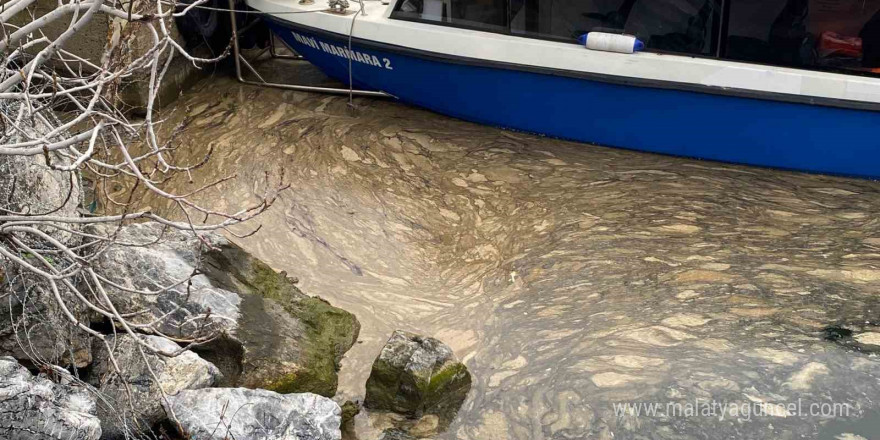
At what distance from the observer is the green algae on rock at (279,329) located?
4.09 metres

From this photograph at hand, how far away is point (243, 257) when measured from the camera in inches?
196

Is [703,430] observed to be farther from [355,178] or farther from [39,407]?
[355,178]

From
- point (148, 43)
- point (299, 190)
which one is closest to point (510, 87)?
point (299, 190)

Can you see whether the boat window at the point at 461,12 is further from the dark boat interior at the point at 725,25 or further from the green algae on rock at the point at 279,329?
the green algae on rock at the point at 279,329

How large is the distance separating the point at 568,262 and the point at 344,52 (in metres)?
2.86

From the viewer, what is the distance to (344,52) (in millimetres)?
7020

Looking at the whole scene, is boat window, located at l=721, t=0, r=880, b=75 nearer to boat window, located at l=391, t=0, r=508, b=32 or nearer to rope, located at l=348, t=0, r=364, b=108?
boat window, located at l=391, t=0, r=508, b=32

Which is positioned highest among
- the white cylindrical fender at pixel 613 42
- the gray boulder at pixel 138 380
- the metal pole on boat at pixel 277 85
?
the white cylindrical fender at pixel 613 42

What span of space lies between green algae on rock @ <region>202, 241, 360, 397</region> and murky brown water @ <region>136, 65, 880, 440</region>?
0.13 metres

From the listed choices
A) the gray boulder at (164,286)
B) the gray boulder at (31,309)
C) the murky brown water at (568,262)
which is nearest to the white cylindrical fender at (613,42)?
the murky brown water at (568,262)

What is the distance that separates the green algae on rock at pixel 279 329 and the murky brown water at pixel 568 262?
13 centimetres

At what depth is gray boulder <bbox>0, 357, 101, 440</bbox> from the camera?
3162 millimetres

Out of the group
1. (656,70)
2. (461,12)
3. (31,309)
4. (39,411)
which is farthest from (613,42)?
(39,411)

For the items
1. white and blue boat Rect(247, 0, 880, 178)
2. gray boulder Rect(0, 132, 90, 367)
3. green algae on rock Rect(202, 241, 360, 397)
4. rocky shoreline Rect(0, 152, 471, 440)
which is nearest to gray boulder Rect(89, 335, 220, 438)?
rocky shoreline Rect(0, 152, 471, 440)
